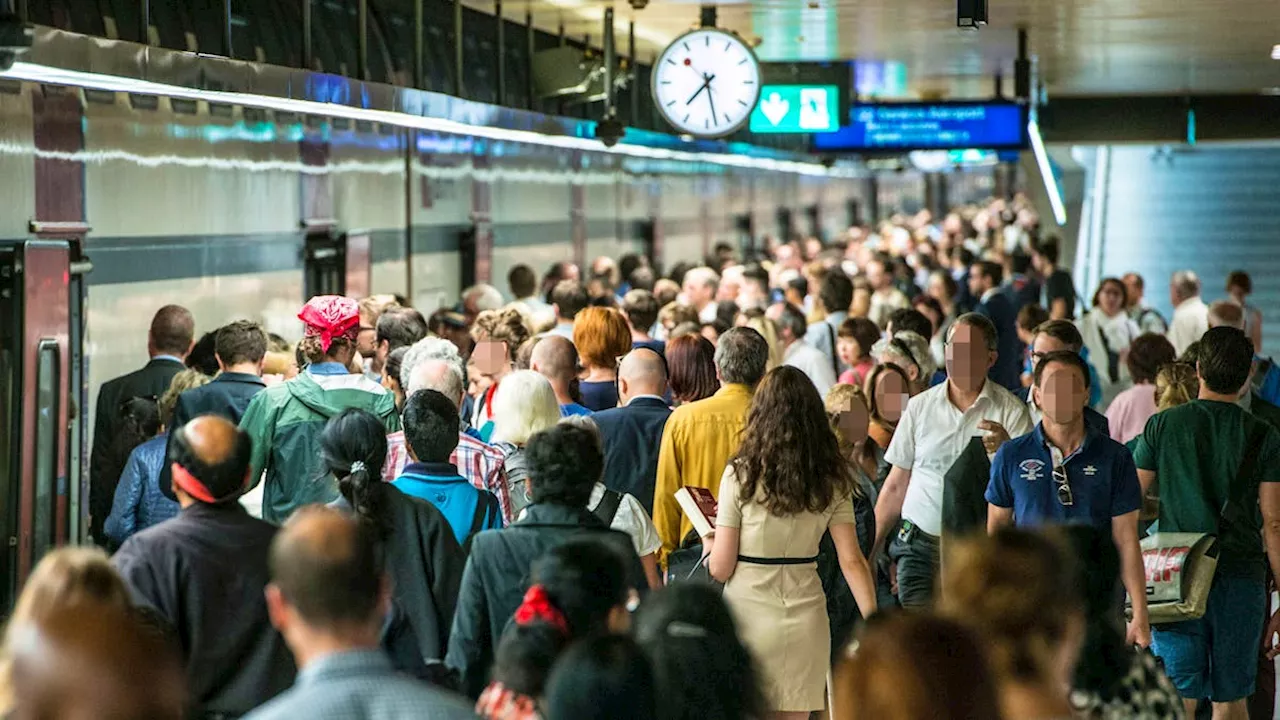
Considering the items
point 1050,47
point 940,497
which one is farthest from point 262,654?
point 1050,47

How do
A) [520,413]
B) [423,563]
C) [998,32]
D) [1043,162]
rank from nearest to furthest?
[423,563] < [520,413] < [998,32] < [1043,162]

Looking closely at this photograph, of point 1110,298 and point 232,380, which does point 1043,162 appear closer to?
point 1110,298

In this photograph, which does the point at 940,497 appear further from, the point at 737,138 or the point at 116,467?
the point at 737,138

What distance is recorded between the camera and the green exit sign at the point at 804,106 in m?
14.8

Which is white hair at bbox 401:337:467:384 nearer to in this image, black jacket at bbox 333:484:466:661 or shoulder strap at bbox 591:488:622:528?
shoulder strap at bbox 591:488:622:528

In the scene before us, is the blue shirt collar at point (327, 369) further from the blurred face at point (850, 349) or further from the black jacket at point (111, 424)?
the blurred face at point (850, 349)

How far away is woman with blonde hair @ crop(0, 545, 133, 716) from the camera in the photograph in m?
3.20

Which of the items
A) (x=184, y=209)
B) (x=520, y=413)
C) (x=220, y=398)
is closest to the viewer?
(x=520, y=413)

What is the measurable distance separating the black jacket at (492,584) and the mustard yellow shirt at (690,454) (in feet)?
6.67

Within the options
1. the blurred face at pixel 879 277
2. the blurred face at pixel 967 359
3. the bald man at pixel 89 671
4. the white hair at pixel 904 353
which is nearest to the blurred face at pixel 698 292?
the blurred face at pixel 879 277

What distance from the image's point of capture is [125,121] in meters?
10.1

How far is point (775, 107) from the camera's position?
1477 centimetres

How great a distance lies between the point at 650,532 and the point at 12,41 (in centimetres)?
260

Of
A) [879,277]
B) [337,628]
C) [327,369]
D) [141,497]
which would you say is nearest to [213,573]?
[337,628]
